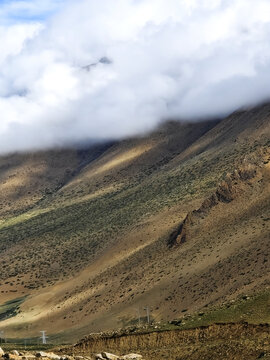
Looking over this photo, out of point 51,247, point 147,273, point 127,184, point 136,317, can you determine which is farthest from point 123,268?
point 127,184

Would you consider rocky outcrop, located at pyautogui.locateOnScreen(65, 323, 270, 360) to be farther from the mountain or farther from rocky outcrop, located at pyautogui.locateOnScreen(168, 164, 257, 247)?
rocky outcrop, located at pyautogui.locateOnScreen(168, 164, 257, 247)

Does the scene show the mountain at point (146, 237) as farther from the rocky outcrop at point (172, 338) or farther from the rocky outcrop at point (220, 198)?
the rocky outcrop at point (172, 338)

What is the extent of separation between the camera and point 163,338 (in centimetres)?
3672

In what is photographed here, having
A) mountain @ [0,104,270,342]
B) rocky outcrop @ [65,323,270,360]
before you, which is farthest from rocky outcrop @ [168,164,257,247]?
rocky outcrop @ [65,323,270,360]

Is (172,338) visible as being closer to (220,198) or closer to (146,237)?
(220,198)

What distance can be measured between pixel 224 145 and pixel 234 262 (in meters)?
57.4

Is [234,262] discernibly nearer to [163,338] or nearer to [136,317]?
[136,317]

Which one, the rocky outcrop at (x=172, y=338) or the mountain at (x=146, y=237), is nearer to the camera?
the rocky outcrop at (x=172, y=338)

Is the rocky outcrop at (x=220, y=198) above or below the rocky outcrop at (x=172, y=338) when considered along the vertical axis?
above

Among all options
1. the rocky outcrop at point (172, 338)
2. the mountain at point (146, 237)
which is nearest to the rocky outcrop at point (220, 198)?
the mountain at point (146, 237)

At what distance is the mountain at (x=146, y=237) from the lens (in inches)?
2485

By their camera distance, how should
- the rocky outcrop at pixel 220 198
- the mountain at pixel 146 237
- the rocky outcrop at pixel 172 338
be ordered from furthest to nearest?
the rocky outcrop at pixel 220 198
the mountain at pixel 146 237
the rocky outcrop at pixel 172 338

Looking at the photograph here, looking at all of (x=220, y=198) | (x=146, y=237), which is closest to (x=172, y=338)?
(x=220, y=198)

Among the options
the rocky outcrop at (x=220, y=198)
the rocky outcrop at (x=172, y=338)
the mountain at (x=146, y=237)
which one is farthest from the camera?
the rocky outcrop at (x=220, y=198)
